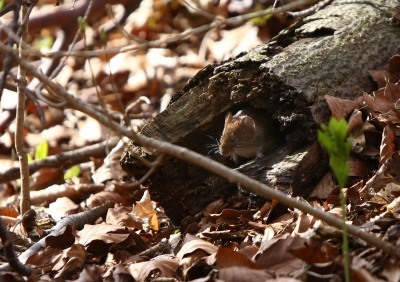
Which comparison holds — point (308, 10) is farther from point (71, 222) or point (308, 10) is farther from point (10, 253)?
point (10, 253)

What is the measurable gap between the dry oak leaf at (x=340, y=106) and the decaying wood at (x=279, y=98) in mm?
72

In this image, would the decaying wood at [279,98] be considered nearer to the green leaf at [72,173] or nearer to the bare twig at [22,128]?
the bare twig at [22,128]

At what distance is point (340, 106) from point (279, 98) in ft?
1.49

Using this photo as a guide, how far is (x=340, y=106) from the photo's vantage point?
3742mm

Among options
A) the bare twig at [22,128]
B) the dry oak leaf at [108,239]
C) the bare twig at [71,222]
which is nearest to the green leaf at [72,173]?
the bare twig at [71,222]

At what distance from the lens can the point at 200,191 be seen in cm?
401

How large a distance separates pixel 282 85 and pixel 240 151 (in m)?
1.37

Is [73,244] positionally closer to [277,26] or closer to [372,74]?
[372,74]

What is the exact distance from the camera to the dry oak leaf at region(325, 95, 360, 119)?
12.1 ft

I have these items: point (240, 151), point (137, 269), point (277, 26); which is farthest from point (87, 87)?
point (137, 269)

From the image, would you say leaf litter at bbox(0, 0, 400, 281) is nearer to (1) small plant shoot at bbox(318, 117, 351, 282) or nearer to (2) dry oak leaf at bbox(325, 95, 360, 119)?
(2) dry oak leaf at bbox(325, 95, 360, 119)

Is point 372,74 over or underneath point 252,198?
over

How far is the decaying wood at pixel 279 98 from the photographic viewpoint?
146 inches

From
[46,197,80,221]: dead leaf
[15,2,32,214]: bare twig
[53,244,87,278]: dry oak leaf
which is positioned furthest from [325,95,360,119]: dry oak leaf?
[46,197,80,221]: dead leaf
